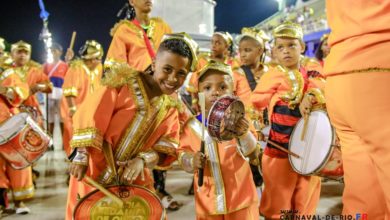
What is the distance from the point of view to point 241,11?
60156 mm

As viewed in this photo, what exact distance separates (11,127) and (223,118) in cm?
281

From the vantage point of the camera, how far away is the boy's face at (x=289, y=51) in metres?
3.71

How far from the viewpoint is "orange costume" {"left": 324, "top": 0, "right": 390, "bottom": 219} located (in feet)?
4.79

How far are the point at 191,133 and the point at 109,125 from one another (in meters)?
0.65

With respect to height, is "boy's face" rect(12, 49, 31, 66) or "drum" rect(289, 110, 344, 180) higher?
"boy's face" rect(12, 49, 31, 66)

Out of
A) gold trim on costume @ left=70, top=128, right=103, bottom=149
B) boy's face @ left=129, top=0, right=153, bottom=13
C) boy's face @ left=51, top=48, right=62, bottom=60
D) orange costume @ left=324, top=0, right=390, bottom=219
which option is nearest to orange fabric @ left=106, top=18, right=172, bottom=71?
boy's face @ left=129, top=0, right=153, bottom=13

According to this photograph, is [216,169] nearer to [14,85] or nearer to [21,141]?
[21,141]

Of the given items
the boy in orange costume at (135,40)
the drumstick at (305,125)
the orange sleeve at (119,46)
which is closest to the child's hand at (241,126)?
the drumstick at (305,125)

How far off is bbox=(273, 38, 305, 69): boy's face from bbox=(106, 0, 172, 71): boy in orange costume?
4.25 ft

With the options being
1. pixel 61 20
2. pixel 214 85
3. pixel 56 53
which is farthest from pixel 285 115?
pixel 61 20

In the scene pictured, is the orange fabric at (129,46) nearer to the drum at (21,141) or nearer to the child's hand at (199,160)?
the drum at (21,141)

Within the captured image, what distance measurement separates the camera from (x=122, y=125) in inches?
99.3

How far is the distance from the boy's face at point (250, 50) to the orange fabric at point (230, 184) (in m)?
2.56

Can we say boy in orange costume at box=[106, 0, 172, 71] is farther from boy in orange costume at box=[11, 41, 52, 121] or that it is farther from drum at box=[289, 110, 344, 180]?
boy in orange costume at box=[11, 41, 52, 121]
